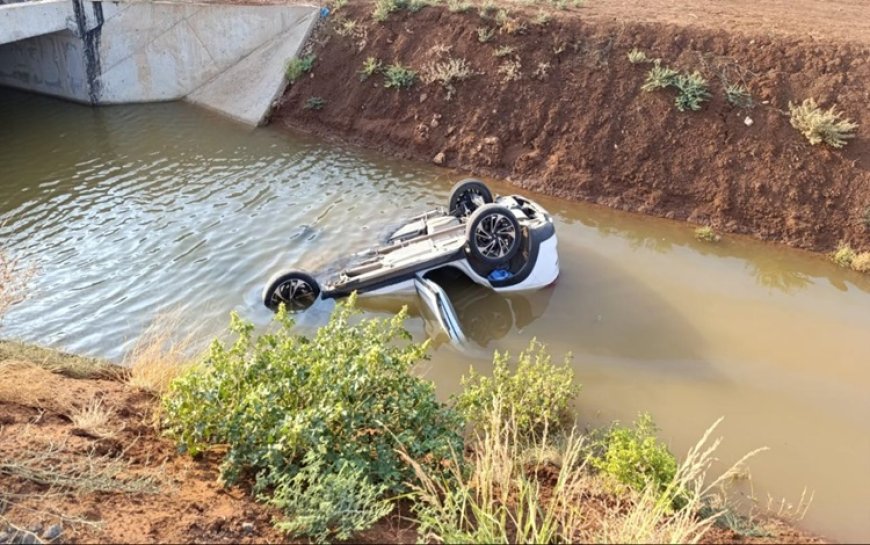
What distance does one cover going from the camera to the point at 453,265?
976 cm

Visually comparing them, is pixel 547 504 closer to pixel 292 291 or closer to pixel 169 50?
pixel 292 291

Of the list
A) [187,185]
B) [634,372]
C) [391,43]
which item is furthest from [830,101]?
[187,185]

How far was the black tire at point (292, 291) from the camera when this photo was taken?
9.79m

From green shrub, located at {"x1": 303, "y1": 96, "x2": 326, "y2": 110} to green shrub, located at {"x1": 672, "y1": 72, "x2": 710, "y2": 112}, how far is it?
8.44 metres

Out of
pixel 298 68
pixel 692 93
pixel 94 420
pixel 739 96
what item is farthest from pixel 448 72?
pixel 94 420

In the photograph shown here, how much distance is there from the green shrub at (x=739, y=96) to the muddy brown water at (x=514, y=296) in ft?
10.5

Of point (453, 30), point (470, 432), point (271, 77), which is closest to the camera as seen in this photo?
point (470, 432)

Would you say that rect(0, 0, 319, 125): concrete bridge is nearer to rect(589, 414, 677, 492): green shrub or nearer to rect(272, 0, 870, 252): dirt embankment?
rect(272, 0, 870, 252): dirt embankment

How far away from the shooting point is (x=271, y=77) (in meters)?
17.8

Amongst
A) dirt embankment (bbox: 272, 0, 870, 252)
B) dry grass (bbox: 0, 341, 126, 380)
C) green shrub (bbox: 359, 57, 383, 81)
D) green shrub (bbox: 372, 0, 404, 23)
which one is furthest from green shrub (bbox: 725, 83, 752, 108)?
dry grass (bbox: 0, 341, 126, 380)

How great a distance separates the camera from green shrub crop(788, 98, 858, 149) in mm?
12578

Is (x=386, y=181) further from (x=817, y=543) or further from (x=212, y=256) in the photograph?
(x=817, y=543)

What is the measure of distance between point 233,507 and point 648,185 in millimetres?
10825

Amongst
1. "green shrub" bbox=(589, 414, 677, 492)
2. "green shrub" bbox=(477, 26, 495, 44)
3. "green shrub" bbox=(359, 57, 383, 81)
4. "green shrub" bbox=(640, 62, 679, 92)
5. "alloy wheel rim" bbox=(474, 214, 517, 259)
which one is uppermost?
"green shrub" bbox=(477, 26, 495, 44)
